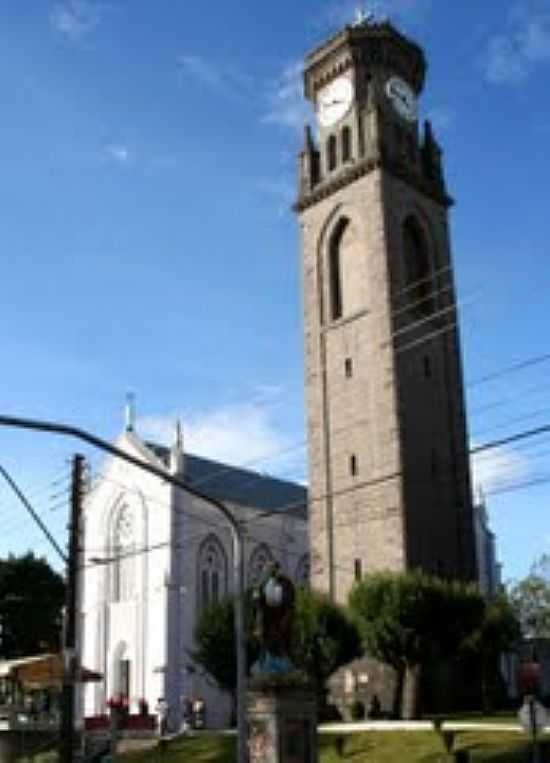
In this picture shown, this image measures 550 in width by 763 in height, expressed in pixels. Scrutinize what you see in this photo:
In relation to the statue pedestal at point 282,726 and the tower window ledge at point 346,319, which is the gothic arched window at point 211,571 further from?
the statue pedestal at point 282,726

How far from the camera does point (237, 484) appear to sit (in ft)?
251

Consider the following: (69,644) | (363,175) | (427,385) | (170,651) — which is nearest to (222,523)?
(170,651)

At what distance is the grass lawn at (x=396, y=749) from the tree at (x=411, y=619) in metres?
7.86

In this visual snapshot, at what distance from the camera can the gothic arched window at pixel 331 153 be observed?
62.5 m

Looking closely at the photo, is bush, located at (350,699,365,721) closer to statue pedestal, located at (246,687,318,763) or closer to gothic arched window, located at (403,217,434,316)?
gothic arched window, located at (403,217,434,316)

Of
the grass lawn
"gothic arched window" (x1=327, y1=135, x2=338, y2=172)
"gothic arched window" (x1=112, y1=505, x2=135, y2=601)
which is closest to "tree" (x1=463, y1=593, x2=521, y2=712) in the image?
the grass lawn

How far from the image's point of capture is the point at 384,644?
45.9 m

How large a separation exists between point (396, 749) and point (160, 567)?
109 feet

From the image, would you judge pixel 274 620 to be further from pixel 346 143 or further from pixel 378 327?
pixel 346 143

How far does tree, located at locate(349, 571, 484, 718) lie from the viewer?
45.6 m

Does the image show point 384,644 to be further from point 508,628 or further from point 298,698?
point 298,698

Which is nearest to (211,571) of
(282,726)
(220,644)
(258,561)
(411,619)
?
(258,561)

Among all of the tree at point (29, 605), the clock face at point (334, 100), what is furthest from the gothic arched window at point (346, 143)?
the tree at point (29, 605)

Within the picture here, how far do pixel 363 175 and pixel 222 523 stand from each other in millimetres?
22452
